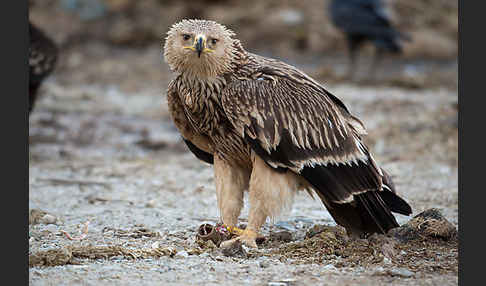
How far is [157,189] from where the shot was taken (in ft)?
25.4

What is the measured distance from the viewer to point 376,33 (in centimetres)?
1469

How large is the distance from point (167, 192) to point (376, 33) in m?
8.47

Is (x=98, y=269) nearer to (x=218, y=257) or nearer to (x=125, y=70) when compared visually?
(x=218, y=257)

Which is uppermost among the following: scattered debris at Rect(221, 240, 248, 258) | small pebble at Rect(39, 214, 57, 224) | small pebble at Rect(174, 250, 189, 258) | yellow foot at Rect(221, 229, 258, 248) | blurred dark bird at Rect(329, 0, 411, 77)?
blurred dark bird at Rect(329, 0, 411, 77)

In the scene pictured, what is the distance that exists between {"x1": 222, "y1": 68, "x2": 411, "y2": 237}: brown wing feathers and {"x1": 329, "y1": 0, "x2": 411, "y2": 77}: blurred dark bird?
962 centimetres

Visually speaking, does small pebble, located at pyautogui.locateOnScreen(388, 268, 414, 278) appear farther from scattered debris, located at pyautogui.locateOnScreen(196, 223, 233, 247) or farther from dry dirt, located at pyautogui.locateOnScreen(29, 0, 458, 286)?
scattered debris, located at pyautogui.locateOnScreen(196, 223, 233, 247)

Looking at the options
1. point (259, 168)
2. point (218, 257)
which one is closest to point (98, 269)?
point (218, 257)

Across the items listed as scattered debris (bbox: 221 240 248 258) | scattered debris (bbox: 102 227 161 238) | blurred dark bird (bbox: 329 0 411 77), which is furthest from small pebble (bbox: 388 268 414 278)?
blurred dark bird (bbox: 329 0 411 77)

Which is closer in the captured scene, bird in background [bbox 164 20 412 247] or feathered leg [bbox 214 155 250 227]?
bird in background [bbox 164 20 412 247]

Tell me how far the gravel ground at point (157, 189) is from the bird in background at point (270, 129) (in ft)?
1.44

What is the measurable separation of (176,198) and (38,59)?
11.7 feet

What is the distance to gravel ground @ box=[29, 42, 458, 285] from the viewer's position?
468 cm

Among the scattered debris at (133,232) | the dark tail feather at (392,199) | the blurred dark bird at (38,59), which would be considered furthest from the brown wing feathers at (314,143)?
the blurred dark bird at (38,59)

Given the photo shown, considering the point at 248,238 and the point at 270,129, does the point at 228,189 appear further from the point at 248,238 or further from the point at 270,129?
the point at 270,129
